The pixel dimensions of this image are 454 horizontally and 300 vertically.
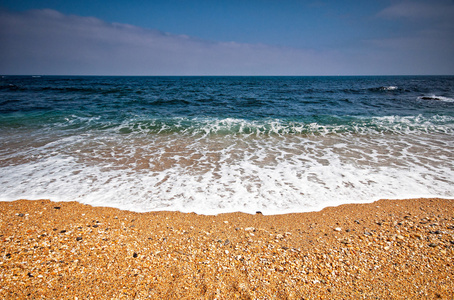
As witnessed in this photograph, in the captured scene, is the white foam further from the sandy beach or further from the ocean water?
the sandy beach

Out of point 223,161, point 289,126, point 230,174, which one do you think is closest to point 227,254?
point 230,174

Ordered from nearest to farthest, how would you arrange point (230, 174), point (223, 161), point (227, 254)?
point (227, 254) → point (230, 174) → point (223, 161)

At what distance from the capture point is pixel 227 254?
3141 millimetres

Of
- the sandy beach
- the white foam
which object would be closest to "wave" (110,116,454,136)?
the white foam

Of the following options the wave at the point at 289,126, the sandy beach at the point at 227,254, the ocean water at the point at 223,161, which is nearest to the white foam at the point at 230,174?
the ocean water at the point at 223,161

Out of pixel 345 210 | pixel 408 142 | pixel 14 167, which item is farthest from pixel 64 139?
pixel 408 142

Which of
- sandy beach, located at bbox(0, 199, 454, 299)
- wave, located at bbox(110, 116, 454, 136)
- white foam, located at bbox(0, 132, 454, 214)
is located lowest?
sandy beach, located at bbox(0, 199, 454, 299)

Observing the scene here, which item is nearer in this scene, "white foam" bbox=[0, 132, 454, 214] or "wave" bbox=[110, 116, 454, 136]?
"white foam" bbox=[0, 132, 454, 214]

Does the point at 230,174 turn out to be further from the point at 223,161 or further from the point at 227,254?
the point at 227,254

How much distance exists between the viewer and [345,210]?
4328 millimetres

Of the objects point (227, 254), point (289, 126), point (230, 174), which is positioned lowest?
point (227, 254)

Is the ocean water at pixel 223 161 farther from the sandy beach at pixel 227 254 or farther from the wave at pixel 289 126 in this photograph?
the sandy beach at pixel 227 254

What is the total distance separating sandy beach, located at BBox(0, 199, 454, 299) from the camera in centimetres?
258

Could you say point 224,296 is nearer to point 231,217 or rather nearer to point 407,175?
point 231,217
